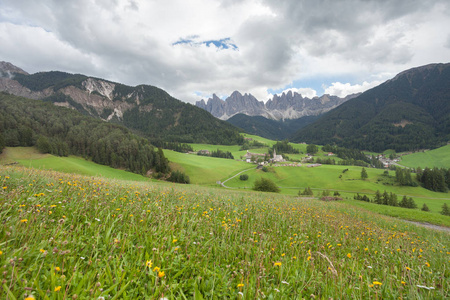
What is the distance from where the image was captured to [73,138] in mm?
107250

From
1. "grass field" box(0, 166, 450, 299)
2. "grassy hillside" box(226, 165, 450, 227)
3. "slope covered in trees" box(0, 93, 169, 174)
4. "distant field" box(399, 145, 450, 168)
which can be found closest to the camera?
"grass field" box(0, 166, 450, 299)

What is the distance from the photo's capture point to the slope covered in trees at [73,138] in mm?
94250

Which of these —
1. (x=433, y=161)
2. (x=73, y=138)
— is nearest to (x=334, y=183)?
(x=73, y=138)

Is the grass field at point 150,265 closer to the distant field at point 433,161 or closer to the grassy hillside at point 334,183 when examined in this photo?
the grassy hillside at point 334,183

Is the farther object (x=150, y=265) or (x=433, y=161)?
(x=433, y=161)

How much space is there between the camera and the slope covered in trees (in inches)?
3711

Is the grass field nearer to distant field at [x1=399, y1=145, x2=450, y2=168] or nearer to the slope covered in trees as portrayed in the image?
the slope covered in trees

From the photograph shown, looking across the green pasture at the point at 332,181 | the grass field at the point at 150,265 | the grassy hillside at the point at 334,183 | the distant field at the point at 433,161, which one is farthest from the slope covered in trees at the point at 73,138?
the distant field at the point at 433,161

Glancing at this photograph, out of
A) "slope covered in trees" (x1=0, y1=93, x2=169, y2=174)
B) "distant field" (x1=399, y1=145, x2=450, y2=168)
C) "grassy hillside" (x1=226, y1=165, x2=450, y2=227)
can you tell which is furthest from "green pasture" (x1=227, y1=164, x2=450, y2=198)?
"distant field" (x1=399, y1=145, x2=450, y2=168)

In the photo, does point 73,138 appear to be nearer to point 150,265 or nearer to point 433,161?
point 150,265

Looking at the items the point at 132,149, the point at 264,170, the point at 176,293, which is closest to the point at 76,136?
the point at 132,149

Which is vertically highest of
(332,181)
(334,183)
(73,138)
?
(73,138)

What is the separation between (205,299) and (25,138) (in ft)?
437

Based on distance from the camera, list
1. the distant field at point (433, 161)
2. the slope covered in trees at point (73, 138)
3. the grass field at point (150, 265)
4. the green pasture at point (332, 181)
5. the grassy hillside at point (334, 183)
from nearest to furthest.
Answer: the grass field at point (150, 265), the slope covered in trees at point (73, 138), the grassy hillside at point (334, 183), the green pasture at point (332, 181), the distant field at point (433, 161)
